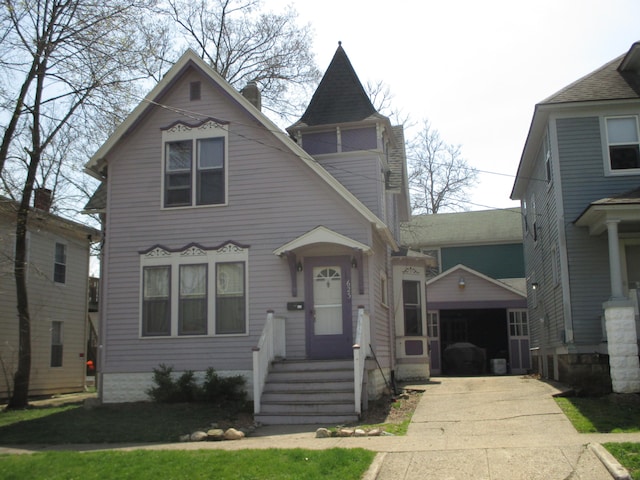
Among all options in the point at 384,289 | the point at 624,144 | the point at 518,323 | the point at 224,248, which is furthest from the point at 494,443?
the point at 518,323

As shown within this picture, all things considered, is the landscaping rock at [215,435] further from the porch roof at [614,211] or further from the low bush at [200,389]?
the porch roof at [614,211]

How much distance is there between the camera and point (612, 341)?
43.1 feet

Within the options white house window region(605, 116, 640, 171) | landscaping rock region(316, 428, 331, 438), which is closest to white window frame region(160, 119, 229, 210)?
landscaping rock region(316, 428, 331, 438)

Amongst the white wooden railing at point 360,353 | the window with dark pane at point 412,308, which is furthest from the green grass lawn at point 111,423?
the window with dark pane at point 412,308

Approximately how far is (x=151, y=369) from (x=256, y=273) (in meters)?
3.19

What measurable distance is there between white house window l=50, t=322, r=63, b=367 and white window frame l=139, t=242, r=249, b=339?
924 cm

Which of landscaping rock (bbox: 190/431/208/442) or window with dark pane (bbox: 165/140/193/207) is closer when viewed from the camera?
landscaping rock (bbox: 190/431/208/442)

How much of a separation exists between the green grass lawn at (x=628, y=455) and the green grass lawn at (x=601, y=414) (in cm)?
157

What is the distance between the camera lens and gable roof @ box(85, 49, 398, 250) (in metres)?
15.2

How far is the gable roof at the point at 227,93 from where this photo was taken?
597 inches

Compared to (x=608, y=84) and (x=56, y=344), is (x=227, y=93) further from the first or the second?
(x=56, y=344)

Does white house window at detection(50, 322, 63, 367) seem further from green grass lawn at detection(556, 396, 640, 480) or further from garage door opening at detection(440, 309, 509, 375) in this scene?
green grass lawn at detection(556, 396, 640, 480)

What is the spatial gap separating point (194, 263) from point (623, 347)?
29.9 ft

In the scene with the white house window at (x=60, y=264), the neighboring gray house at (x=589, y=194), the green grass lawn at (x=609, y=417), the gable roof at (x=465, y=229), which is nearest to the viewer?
the green grass lawn at (x=609, y=417)
